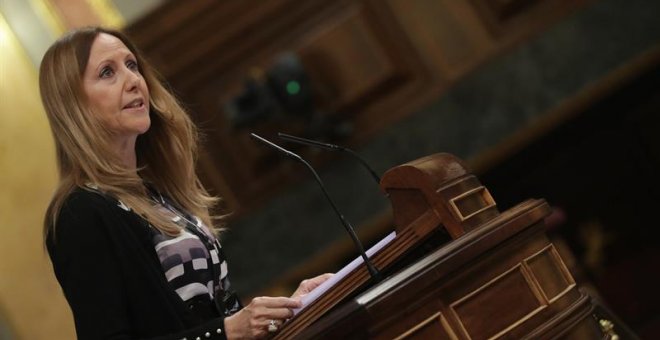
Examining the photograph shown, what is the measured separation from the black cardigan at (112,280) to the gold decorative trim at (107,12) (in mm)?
2458

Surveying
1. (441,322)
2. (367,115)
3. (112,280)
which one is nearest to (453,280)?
(441,322)

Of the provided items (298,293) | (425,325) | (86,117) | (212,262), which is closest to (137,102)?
(86,117)

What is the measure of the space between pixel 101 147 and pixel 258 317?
1.48 ft

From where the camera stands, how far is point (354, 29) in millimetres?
3834

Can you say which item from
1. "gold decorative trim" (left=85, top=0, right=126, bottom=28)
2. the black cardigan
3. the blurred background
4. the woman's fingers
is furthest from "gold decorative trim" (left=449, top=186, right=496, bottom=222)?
"gold decorative trim" (left=85, top=0, right=126, bottom=28)

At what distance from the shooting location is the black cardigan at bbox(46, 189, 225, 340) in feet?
4.70

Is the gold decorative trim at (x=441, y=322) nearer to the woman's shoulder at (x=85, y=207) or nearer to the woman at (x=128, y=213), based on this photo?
the woman at (x=128, y=213)

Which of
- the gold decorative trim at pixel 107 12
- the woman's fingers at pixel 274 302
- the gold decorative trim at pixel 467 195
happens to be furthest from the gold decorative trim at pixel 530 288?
the gold decorative trim at pixel 107 12

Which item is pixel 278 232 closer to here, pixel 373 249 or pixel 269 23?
pixel 269 23

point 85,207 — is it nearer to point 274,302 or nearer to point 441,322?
point 274,302

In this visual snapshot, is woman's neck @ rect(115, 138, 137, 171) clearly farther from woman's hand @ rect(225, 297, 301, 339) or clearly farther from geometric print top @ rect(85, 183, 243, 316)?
woman's hand @ rect(225, 297, 301, 339)

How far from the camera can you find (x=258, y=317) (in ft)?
4.55

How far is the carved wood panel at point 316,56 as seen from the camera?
3795 mm

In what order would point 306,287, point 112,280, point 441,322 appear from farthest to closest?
point 306,287, point 112,280, point 441,322
